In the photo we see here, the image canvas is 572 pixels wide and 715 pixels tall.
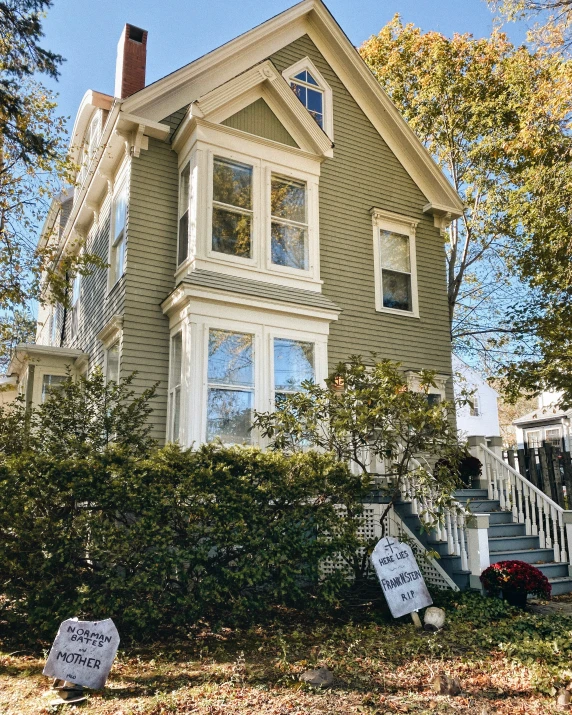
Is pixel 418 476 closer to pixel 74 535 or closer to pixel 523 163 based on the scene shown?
pixel 74 535

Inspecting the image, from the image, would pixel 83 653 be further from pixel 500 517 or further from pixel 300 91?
pixel 300 91

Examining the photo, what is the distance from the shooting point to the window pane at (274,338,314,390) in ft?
32.9

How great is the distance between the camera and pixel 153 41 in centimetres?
1233

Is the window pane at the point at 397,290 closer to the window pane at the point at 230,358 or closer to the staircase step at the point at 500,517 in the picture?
the window pane at the point at 230,358

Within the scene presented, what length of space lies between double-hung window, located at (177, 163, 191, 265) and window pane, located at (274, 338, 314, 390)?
2.16 m

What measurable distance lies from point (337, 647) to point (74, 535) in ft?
9.17

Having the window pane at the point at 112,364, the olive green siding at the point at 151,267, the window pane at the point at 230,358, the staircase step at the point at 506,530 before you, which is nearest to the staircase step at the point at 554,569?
the staircase step at the point at 506,530

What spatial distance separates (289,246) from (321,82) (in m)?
4.13

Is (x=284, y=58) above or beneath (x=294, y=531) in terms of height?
above

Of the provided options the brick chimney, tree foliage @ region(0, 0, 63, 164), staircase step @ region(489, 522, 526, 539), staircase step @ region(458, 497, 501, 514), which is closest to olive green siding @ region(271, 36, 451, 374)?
the brick chimney

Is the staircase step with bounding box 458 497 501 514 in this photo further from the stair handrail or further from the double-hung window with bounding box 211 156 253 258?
the double-hung window with bounding box 211 156 253 258

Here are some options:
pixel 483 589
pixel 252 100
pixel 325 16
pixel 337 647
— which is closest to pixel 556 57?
pixel 325 16

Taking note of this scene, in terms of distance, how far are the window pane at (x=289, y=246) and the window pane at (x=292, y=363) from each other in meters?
1.53

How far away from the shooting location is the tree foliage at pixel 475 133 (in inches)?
631
